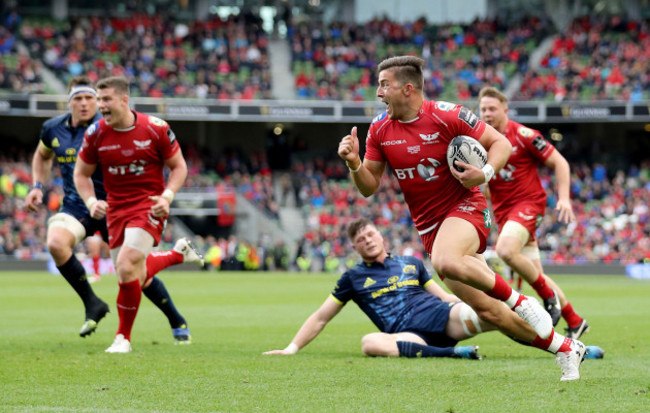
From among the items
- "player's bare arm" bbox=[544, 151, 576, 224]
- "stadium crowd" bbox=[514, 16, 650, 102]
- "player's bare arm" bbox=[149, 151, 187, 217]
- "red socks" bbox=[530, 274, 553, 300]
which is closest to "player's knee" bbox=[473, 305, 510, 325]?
"red socks" bbox=[530, 274, 553, 300]

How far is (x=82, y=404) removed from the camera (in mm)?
5348

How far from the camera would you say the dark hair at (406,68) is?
6992 mm

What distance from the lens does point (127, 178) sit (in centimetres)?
892

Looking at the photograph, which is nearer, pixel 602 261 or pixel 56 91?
pixel 602 261

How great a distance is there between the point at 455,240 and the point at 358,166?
2.93 ft

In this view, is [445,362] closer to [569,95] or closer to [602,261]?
[602,261]

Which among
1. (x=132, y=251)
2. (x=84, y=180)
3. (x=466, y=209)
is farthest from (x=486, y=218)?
(x=84, y=180)

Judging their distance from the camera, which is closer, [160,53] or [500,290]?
[500,290]

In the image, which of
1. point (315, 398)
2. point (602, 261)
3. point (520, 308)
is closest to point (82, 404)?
point (315, 398)

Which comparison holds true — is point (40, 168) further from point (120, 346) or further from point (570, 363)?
point (570, 363)

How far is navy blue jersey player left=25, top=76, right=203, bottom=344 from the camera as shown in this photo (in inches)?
369

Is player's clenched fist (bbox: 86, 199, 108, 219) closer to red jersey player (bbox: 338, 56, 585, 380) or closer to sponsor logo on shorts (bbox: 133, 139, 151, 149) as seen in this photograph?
sponsor logo on shorts (bbox: 133, 139, 151, 149)

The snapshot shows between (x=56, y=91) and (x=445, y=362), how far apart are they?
35.0 metres

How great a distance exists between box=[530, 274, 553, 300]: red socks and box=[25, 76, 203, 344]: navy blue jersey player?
11.0 ft
